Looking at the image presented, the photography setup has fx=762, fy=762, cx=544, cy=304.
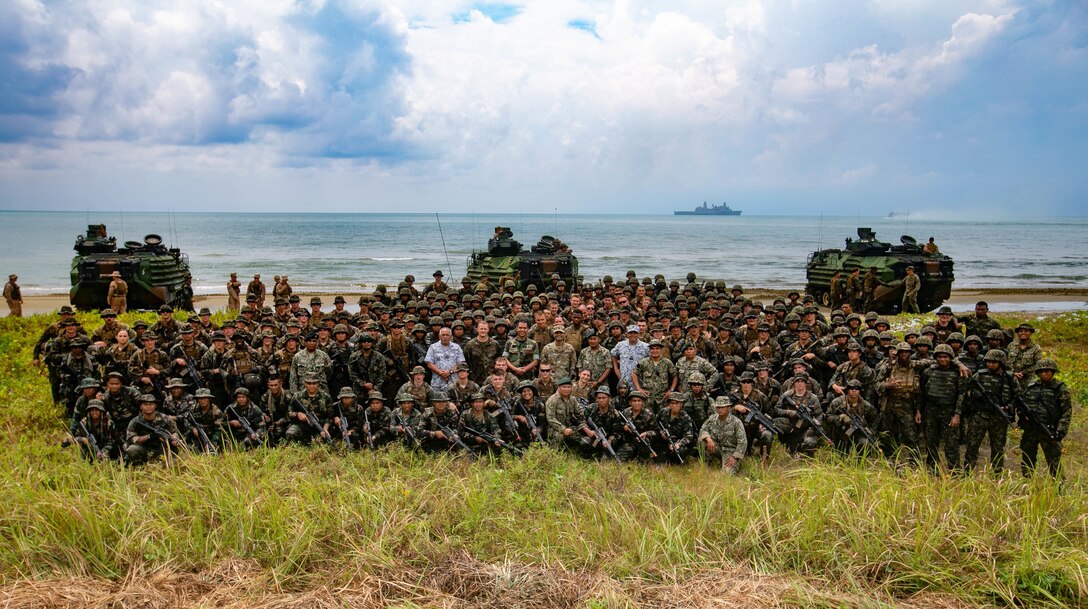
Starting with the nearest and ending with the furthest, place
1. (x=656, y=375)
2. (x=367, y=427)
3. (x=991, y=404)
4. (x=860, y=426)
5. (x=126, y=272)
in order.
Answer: (x=991, y=404) < (x=860, y=426) < (x=367, y=427) < (x=656, y=375) < (x=126, y=272)

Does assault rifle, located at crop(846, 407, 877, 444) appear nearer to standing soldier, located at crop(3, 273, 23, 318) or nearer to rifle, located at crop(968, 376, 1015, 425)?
rifle, located at crop(968, 376, 1015, 425)

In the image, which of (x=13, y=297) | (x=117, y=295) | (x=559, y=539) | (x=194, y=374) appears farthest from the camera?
(x=13, y=297)

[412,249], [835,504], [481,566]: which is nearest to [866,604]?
[835,504]

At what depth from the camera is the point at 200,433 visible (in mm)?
8734

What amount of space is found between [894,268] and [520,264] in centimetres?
1059

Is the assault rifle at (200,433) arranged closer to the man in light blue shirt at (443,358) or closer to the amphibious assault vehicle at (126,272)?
the man in light blue shirt at (443,358)

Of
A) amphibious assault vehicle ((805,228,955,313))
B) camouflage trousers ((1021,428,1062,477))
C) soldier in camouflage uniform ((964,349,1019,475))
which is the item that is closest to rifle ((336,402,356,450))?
soldier in camouflage uniform ((964,349,1019,475))

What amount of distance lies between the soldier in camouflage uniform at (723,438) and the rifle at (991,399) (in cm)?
255

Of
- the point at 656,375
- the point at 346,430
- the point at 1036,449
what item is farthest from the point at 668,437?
the point at 1036,449

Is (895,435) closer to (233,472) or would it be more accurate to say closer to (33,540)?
(233,472)

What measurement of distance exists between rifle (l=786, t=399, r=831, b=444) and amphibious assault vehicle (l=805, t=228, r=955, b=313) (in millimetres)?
13999

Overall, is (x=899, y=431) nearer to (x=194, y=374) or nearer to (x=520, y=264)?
(x=194, y=374)

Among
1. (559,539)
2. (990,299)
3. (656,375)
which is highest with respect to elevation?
(656,375)

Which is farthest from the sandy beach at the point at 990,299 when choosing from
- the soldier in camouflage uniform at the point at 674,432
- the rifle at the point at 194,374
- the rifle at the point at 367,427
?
the soldier in camouflage uniform at the point at 674,432
